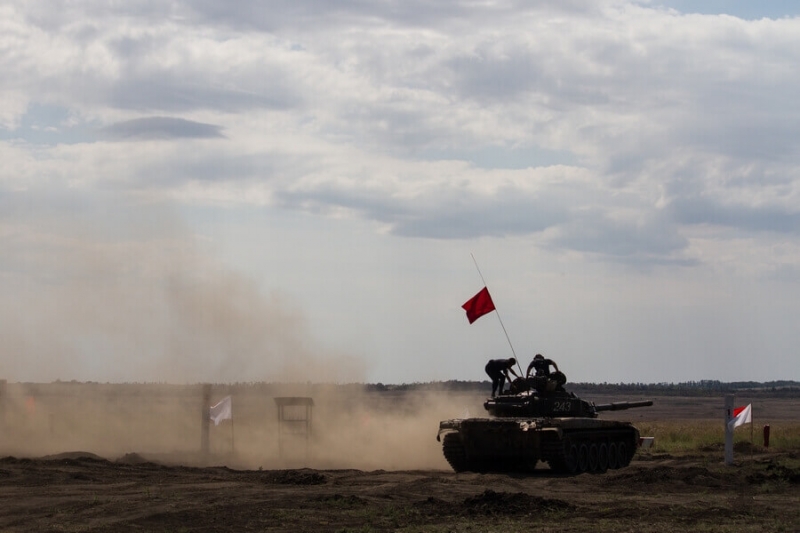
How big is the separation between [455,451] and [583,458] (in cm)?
335

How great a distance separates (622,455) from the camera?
3322 centimetres

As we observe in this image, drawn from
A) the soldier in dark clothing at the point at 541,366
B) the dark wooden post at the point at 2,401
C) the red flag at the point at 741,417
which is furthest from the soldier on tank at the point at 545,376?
the dark wooden post at the point at 2,401

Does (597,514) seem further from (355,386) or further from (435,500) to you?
(355,386)

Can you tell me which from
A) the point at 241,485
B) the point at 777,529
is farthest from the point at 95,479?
the point at 777,529

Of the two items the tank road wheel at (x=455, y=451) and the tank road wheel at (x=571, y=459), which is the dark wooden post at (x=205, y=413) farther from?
the tank road wheel at (x=571, y=459)

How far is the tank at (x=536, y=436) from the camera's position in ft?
95.0

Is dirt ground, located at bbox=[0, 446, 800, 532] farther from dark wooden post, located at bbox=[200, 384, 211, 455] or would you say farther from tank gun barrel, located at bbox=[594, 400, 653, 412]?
tank gun barrel, located at bbox=[594, 400, 653, 412]

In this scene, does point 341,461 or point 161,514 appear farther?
point 341,461

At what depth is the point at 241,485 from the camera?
23.1 meters

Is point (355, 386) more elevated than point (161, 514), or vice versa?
point (355, 386)

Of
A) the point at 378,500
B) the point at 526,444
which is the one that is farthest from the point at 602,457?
the point at 378,500

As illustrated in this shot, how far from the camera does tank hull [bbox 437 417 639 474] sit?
1137 inches

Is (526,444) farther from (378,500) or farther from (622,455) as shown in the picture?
(378,500)

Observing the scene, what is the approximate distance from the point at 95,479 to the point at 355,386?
20.9 m
